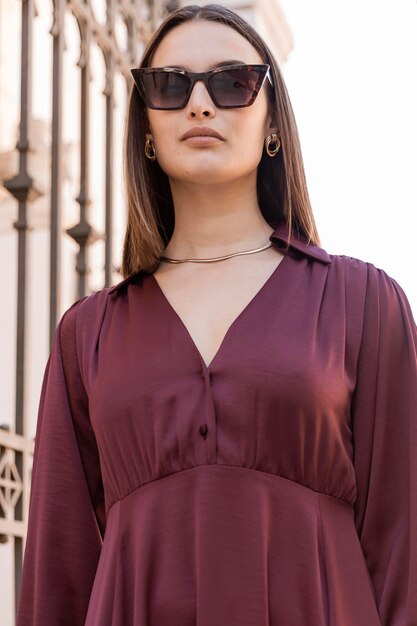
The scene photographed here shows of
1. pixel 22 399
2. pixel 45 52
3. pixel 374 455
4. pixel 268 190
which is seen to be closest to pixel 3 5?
pixel 45 52

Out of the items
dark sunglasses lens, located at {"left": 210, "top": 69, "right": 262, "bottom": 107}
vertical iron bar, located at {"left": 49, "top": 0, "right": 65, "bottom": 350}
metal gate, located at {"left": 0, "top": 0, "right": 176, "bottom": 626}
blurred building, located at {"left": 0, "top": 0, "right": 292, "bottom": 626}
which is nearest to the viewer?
dark sunglasses lens, located at {"left": 210, "top": 69, "right": 262, "bottom": 107}

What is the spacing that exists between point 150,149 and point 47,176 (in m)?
4.57

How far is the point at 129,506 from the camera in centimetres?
236

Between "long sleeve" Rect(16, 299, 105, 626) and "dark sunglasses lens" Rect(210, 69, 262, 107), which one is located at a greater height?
"dark sunglasses lens" Rect(210, 69, 262, 107)

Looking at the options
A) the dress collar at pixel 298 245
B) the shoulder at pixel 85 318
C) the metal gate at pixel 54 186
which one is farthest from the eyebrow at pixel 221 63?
the metal gate at pixel 54 186

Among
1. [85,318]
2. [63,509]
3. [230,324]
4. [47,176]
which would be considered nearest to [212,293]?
[230,324]

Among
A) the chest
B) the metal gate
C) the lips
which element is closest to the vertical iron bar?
the metal gate

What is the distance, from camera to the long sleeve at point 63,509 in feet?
8.06

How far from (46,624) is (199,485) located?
0.42 meters

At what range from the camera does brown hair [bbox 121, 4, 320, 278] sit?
255 centimetres

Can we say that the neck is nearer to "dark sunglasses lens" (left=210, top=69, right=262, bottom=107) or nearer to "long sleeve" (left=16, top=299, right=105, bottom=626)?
"dark sunglasses lens" (left=210, top=69, right=262, bottom=107)

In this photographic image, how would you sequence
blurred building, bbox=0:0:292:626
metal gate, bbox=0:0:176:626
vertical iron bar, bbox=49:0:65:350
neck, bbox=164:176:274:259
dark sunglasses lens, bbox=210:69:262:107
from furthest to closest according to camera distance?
1. vertical iron bar, bbox=49:0:65:350
2. blurred building, bbox=0:0:292:626
3. metal gate, bbox=0:0:176:626
4. neck, bbox=164:176:274:259
5. dark sunglasses lens, bbox=210:69:262:107

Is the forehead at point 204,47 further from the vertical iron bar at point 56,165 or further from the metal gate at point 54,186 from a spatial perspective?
the vertical iron bar at point 56,165

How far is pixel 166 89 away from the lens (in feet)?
8.10
